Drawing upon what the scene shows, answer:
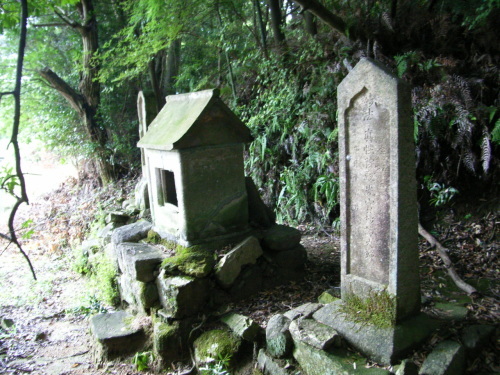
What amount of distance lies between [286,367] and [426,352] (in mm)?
1058

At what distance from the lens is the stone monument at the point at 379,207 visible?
2807 millimetres

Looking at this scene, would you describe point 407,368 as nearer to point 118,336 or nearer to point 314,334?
point 314,334

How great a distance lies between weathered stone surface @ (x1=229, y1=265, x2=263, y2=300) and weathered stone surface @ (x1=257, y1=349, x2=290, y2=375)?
105 cm

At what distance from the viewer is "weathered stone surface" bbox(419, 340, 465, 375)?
264cm

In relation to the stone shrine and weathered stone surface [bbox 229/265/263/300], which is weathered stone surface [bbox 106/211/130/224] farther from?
weathered stone surface [bbox 229/265/263/300]

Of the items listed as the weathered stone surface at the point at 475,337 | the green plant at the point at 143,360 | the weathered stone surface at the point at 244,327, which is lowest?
the green plant at the point at 143,360

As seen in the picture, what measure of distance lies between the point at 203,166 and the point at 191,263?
111 cm

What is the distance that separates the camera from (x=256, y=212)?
5.11 metres

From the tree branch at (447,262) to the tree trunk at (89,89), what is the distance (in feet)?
26.5

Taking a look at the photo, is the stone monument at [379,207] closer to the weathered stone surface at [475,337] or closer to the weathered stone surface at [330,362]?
the weathered stone surface at [330,362]

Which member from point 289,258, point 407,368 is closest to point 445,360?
point 407,368

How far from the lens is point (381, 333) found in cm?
293

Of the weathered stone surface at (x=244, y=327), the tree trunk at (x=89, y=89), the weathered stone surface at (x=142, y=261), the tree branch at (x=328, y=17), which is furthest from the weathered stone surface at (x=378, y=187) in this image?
the tree trunk at (x=89, y=89)

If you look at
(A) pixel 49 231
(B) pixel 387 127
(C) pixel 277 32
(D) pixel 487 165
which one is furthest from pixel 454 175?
(A) pixel 49 231
